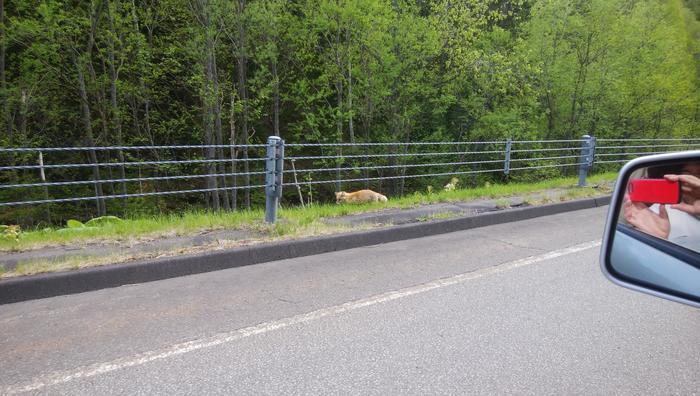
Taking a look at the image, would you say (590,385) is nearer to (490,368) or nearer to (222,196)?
(490,368)

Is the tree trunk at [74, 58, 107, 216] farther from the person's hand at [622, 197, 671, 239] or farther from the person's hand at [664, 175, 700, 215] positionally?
the person's hand at [664, 175, 700, 215]

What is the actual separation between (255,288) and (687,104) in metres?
26.5

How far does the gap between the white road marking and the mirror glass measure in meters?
2.54

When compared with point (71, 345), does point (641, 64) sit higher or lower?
higher

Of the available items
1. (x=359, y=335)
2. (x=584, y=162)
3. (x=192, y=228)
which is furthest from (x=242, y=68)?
(x=359, y=335)

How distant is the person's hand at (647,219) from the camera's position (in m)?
1.67

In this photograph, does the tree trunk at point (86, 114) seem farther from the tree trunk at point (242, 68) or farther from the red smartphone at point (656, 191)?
the red smartphone at point (656, 191)

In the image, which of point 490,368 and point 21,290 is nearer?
point 490,368

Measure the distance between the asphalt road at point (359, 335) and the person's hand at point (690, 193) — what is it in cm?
162

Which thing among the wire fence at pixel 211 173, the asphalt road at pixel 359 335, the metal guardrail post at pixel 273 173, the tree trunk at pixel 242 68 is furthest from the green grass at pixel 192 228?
the wire fence at pixel 211 173

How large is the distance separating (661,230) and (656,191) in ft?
0.65

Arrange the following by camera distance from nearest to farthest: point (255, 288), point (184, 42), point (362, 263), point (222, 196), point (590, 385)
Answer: point (590, 385)
point (255, 288)
point (362, 263)
point (184, 42)
point (222, 196)

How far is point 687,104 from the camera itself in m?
23.8

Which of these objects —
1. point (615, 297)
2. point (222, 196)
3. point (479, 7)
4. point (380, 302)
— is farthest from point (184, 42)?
point (615, 297)
